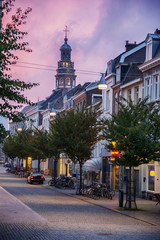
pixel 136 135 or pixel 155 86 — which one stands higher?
pixel 155 86

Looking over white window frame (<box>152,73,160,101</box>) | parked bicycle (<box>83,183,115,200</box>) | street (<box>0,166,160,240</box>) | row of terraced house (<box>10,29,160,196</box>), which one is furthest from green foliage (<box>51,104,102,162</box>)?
street (<box>0,166,160,240</box>)

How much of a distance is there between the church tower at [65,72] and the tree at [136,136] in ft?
295

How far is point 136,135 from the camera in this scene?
23.3 meters

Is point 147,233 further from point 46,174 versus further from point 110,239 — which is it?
point 46,174

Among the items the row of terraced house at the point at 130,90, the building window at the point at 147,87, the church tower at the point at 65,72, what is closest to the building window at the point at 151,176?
the row of terraced house at the point at 130,90

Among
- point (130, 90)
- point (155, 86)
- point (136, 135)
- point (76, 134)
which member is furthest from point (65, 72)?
point (136, 135)

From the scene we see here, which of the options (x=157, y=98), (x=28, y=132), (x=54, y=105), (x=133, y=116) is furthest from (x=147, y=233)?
(x=54, y=105)

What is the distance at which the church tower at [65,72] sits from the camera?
374 ft

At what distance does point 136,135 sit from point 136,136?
0.17 feet

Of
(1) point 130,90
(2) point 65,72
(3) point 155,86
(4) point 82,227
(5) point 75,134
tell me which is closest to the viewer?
(4) point 82,227

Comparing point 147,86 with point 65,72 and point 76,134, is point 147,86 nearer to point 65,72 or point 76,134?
point 76,134

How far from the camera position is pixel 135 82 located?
3528cm

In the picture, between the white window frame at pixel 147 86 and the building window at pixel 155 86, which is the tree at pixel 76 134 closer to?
the white window frame at pixel 147 86

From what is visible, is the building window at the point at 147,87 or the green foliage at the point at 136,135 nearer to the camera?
the green foliage at the point at 136,135
